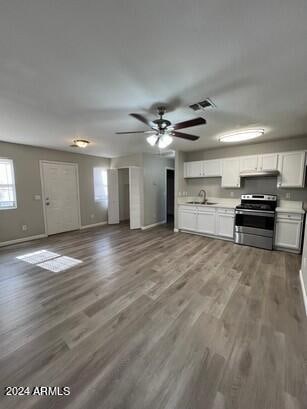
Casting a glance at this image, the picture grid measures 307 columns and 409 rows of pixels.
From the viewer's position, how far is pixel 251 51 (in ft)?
4.66

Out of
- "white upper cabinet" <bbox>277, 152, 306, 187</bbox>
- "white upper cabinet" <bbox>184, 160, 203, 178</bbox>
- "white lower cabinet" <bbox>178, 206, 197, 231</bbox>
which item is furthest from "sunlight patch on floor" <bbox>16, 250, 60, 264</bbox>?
"white upper cabinet" <bbox>277, 152, 306, 187</bbox>

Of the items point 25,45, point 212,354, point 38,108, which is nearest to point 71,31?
point 25,45

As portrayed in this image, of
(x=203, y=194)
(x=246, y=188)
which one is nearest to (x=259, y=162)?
(x=246, y=188)

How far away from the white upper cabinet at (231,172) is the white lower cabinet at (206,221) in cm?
82

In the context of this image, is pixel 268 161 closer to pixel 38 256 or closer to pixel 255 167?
pixel 255 167

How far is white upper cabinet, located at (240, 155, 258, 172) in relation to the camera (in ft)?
13.5

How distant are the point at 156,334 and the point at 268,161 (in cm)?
403

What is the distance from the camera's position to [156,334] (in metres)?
1.72

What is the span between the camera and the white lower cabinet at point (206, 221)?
466 cm

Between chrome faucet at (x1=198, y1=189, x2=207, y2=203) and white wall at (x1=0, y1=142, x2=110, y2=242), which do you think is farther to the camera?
chrome faucet at (x1=198, y1=189, x2=207, y2=203)

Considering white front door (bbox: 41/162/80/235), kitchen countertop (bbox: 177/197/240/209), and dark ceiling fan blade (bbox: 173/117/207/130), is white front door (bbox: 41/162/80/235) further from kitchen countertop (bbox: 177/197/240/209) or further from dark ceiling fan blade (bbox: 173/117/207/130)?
dark ceiling fan blade (bbox: 173/117/207/130)

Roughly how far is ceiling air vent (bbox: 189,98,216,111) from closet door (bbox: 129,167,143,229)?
3.38m

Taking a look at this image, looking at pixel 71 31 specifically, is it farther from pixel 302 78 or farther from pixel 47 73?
pixel 302 78

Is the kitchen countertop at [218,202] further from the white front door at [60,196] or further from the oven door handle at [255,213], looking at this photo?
the white front door at [60,196]
